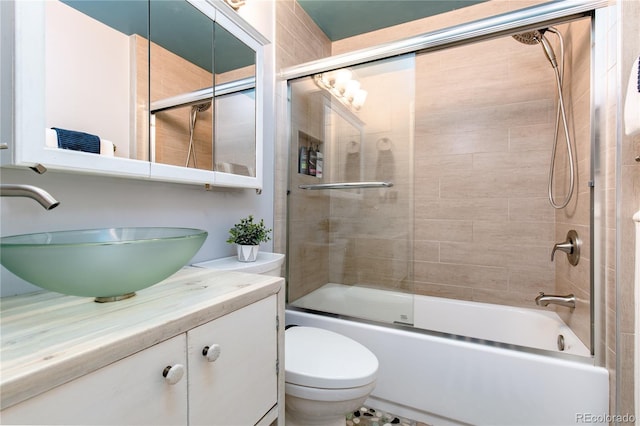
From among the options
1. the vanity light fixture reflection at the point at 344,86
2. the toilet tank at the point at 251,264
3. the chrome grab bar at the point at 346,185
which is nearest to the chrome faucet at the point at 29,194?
the toilet tank at the point at 251,264

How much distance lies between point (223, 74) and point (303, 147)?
0.73 meters

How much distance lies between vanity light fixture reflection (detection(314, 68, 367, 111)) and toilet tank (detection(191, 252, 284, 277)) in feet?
3.63

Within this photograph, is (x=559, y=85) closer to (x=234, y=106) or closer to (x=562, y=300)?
(x=562, y=300)

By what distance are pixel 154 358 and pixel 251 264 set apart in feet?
2.53

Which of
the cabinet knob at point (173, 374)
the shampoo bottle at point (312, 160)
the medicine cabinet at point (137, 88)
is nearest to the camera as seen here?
the cabinet knob at point (173, 374)

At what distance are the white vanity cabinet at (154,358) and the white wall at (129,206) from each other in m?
0.21

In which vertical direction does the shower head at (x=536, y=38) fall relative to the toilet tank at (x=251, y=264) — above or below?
above

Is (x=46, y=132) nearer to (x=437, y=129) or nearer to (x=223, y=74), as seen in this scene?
(x=223, y=74)

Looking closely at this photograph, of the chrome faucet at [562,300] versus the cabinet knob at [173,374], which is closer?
the cabinet knob at [173,374]

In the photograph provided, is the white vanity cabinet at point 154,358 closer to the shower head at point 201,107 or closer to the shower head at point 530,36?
the shower head at point 201,107

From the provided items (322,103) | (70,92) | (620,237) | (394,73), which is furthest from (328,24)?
(620,237)

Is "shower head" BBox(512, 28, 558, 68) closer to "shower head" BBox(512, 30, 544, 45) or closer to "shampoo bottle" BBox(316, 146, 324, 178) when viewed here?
"shower head" BBox(512, 30, 544, 45)

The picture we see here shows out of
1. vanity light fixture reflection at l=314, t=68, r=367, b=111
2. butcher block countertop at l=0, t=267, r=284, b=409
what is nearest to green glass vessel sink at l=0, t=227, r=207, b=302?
butcher block countertop at l=0, t=267, r=284, b=409

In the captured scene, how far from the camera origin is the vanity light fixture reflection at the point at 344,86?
5.79ft
